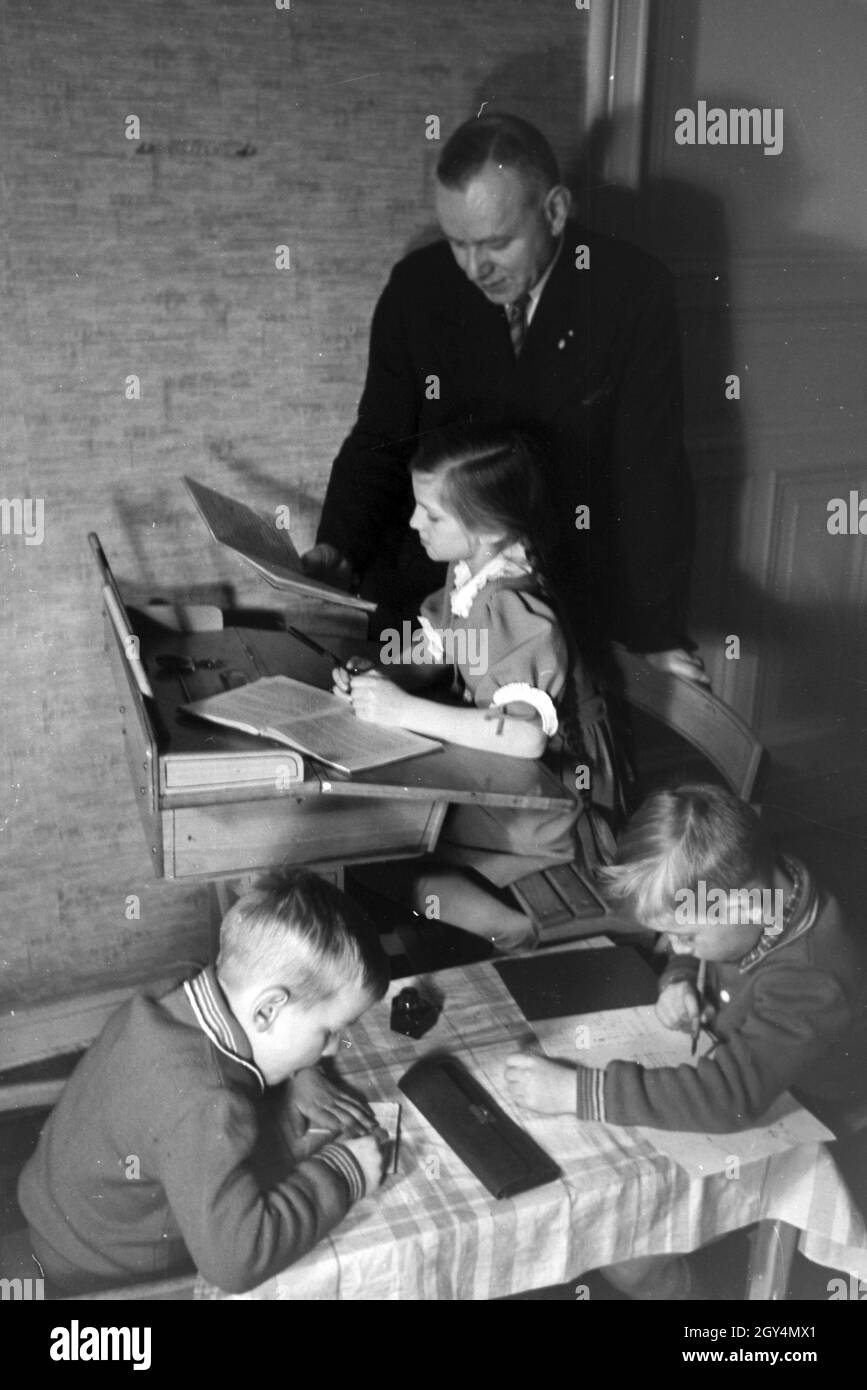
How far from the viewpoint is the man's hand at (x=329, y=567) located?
5.23 ft

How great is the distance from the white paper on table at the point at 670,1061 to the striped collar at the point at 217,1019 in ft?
1.22

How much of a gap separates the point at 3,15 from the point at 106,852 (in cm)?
109

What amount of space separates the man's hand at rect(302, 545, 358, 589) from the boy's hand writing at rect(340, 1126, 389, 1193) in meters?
0.72

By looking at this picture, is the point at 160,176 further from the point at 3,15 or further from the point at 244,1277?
the point at 244,1277

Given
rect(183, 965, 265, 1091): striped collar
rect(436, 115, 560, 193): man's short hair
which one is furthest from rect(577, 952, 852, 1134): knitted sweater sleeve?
rect(436, 115, 560, 193): man's short hair

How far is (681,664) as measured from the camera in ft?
5.52

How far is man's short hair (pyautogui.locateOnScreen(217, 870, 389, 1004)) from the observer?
1301mm

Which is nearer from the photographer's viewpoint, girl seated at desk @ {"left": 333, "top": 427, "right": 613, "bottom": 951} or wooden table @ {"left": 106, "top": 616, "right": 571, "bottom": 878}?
wooden table @ {"left": 106, "top": 616, "right": 571, "bottom": 878}

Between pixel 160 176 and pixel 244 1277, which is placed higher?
pixel 160 176

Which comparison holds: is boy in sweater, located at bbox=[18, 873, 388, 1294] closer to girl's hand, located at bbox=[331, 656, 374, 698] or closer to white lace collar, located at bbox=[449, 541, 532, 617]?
girl's hand, located at bbox=[331, 656, 374, 698]

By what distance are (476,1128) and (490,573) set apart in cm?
71

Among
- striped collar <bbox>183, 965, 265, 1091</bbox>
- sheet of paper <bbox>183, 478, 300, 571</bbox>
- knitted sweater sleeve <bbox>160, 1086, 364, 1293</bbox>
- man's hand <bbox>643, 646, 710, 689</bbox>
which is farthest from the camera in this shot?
man's hand <bbox>643, 646, 710, 689</bbox>
